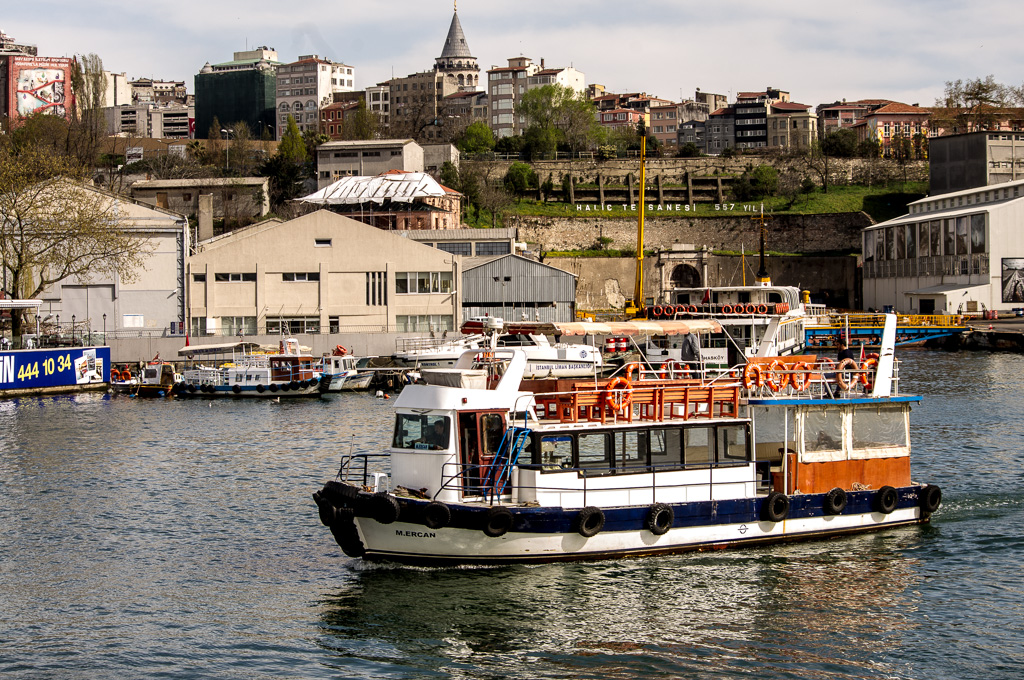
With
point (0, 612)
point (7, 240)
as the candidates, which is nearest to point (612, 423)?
point (0, 612)

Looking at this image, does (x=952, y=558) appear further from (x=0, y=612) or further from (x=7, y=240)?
(x=7, y=240)

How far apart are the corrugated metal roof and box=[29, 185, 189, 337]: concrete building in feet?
71.6

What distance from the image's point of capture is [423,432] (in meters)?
18.6

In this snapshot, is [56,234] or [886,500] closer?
[886,500]

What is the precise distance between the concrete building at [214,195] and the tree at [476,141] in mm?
29582

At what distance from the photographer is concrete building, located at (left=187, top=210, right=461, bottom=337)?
192ft

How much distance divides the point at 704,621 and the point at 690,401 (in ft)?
14.7

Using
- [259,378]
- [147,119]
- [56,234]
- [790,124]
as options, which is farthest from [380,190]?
[147,119]

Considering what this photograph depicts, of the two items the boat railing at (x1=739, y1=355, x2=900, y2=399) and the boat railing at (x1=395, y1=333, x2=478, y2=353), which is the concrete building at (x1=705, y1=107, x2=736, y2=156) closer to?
the boat railing at (x1=395, y1=333, x2=478, y2=353)

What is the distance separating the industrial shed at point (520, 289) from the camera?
2510 inches

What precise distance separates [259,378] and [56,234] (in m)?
16.6

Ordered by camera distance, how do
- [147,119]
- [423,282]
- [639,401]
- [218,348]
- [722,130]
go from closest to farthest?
[639,401]
[218,348]
[423,282]
[722,130]
[147,119]

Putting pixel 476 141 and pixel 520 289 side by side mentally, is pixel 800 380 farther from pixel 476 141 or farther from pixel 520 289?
pixel 476 141

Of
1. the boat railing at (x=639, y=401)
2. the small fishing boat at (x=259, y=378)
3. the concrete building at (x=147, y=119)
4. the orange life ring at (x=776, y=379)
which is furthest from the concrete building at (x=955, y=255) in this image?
the concrete building at (x=147, y=119)
